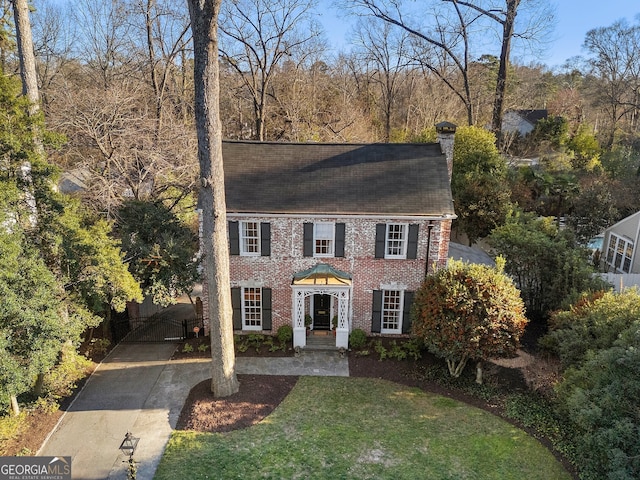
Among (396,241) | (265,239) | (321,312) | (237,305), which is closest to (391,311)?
(321,312)

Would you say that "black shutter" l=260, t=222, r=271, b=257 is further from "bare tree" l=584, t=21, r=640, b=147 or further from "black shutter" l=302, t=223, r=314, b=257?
"bare tree" l=584, t=21, r=640, b=147

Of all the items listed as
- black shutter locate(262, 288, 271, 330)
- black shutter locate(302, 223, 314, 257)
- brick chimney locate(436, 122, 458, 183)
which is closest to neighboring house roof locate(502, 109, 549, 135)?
brick chimney locate(436, 122, 458, 183)

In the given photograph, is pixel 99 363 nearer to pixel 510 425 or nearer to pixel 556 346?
pixel 510 425

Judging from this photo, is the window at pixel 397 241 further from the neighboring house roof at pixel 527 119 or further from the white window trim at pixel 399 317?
the neighboring house roof at pixel 527 119

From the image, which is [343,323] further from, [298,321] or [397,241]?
[397,241]

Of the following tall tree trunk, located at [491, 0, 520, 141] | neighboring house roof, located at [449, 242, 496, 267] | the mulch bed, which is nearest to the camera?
the mulch bed

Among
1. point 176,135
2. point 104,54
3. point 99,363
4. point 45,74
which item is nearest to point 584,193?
point 176,135

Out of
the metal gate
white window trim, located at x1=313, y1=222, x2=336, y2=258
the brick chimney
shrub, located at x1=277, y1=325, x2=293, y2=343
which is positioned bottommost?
the metal gate
